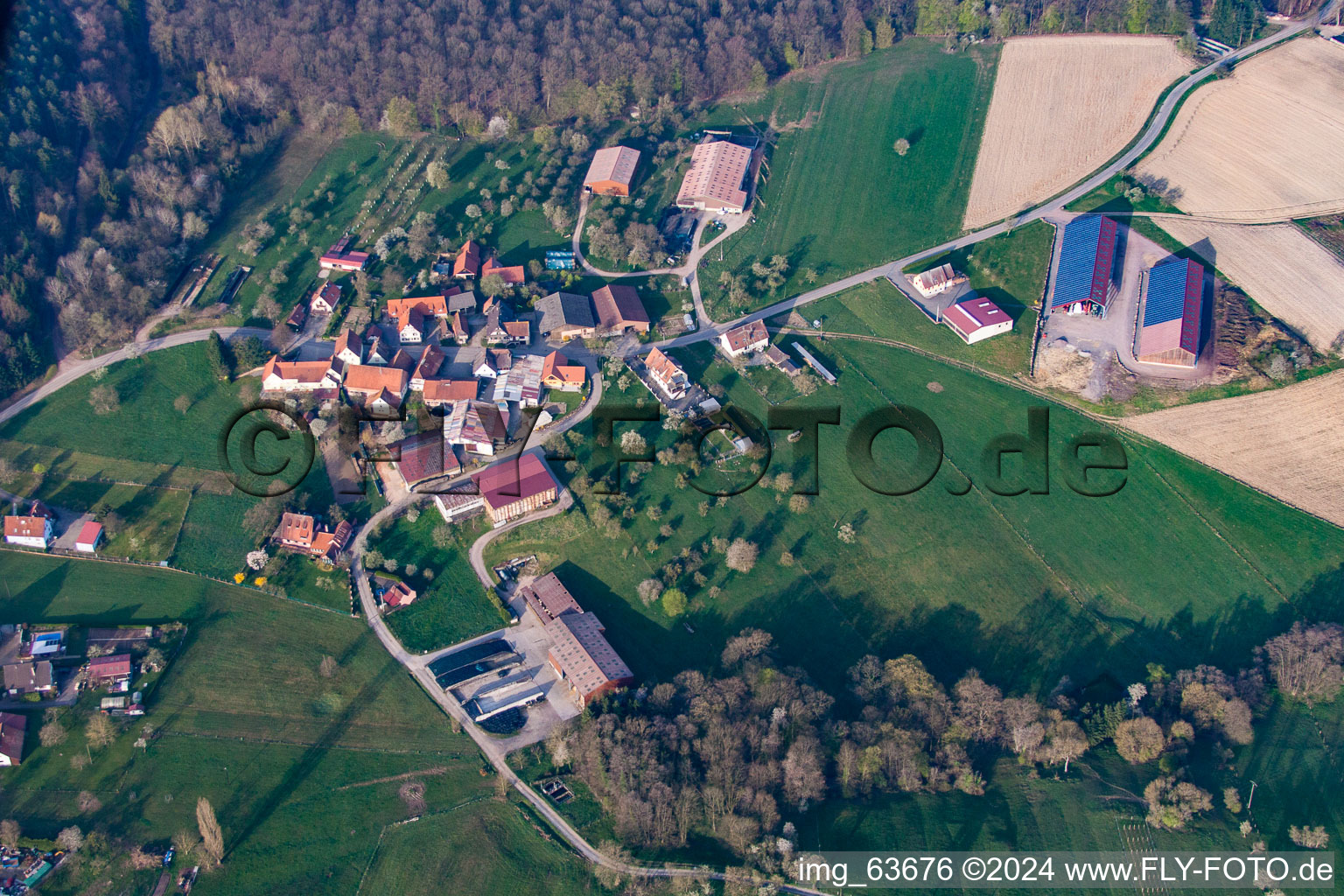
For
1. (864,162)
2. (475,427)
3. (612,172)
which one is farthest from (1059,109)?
(475,427)

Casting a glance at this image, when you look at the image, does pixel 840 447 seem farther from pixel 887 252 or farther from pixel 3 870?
pixel 3 870

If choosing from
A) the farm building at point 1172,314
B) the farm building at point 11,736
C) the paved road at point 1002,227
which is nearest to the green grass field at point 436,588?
the farm building at point 11,736

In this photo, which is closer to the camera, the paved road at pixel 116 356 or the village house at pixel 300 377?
the paved road at pixel 116 356

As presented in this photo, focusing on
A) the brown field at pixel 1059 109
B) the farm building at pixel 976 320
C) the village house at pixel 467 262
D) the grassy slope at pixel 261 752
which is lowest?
the grassy slope at pixel 261 752

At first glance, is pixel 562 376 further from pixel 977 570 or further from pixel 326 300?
pixel 977 570

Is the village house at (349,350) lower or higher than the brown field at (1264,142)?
lower

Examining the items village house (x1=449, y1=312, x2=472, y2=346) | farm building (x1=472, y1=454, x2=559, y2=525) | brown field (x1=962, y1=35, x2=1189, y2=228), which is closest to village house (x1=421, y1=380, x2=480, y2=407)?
village house (x1=449, y1=312, x2=472, y2=346)

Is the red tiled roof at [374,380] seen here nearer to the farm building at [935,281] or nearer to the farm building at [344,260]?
the farm building at [344,260]
